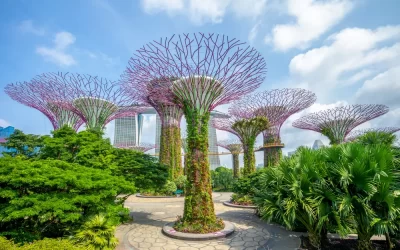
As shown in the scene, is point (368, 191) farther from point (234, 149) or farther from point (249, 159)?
point (234, 149)

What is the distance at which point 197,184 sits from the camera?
31.1 feet

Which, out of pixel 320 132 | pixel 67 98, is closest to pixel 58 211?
pixel 67 98

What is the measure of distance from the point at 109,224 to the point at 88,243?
28.6 inches

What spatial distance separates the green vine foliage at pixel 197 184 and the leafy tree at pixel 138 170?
2289 mm

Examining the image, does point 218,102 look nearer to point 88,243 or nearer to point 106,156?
point 106,156

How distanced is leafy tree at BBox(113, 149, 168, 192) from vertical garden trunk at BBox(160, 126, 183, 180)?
12.5m

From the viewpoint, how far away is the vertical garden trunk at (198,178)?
9.23 metres

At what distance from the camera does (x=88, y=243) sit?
664 centimetres

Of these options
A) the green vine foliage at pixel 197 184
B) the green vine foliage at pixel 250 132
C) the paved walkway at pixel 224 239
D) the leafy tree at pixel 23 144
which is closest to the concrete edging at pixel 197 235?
the paved walkway at pixel 224 239

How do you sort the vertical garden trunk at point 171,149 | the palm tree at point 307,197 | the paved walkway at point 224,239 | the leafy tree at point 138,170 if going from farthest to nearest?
1. the vertical garden trunk at point 171,149
2. the leafy tree at point 138,170
3. the paved walkway at point 224,239
4. the palm tree at point 307,197

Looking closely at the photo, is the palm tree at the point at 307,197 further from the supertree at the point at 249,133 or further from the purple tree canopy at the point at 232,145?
the purple tree canopy at the point at 232,145

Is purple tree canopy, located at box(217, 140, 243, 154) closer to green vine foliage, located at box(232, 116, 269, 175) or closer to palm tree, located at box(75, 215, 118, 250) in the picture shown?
green vine foliage, located at box(232, 116, 269, 175)

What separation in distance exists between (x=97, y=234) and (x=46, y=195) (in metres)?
1.71

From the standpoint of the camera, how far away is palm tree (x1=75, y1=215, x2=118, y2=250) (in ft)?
22.0
